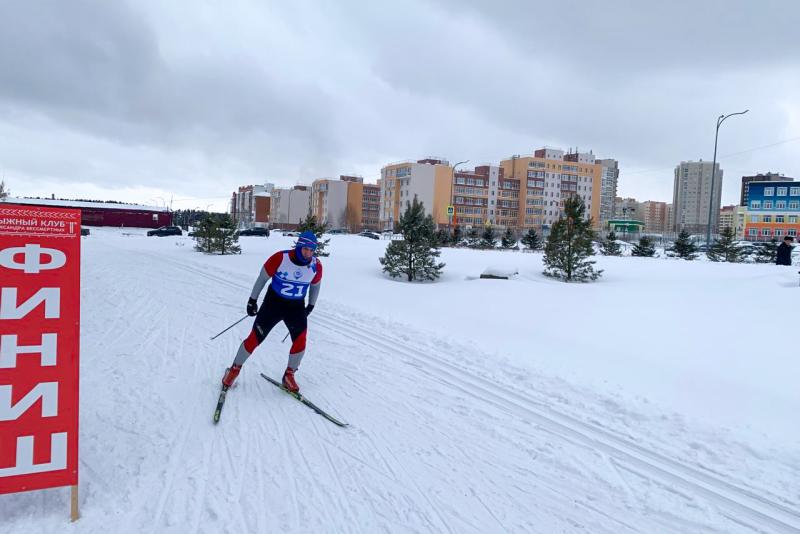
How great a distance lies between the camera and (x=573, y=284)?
15.7 meters

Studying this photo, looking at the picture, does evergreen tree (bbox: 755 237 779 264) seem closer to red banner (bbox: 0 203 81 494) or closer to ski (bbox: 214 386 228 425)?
ski (bbox: 214 386 228 425)

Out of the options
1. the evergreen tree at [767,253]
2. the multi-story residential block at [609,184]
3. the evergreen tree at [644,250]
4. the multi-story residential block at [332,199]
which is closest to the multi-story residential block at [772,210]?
the evergreen tree at [767,253]

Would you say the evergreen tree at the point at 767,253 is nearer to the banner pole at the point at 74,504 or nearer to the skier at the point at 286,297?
the skier at the point at 286,297

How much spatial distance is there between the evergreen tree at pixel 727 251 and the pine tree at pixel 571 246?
1343 centimetres

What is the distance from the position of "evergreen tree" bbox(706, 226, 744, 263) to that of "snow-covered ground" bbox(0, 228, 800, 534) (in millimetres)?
18118

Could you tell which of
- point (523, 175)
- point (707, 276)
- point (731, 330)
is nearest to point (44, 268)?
point (731, 330)

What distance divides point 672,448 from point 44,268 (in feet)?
16.8

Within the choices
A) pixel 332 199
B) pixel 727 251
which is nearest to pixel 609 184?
pixel 332 199

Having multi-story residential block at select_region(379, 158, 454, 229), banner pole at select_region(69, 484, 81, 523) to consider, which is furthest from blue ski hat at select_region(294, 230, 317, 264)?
multi-story residential block at select_region(379, 158, 454, 229)

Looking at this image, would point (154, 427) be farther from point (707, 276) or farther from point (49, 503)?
point (707, 276)

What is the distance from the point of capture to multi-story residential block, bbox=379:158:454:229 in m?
90.9

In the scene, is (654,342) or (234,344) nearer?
(234,344)

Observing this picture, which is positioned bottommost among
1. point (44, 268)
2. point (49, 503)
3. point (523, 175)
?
point (49, 503)

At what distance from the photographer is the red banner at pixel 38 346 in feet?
9.82
